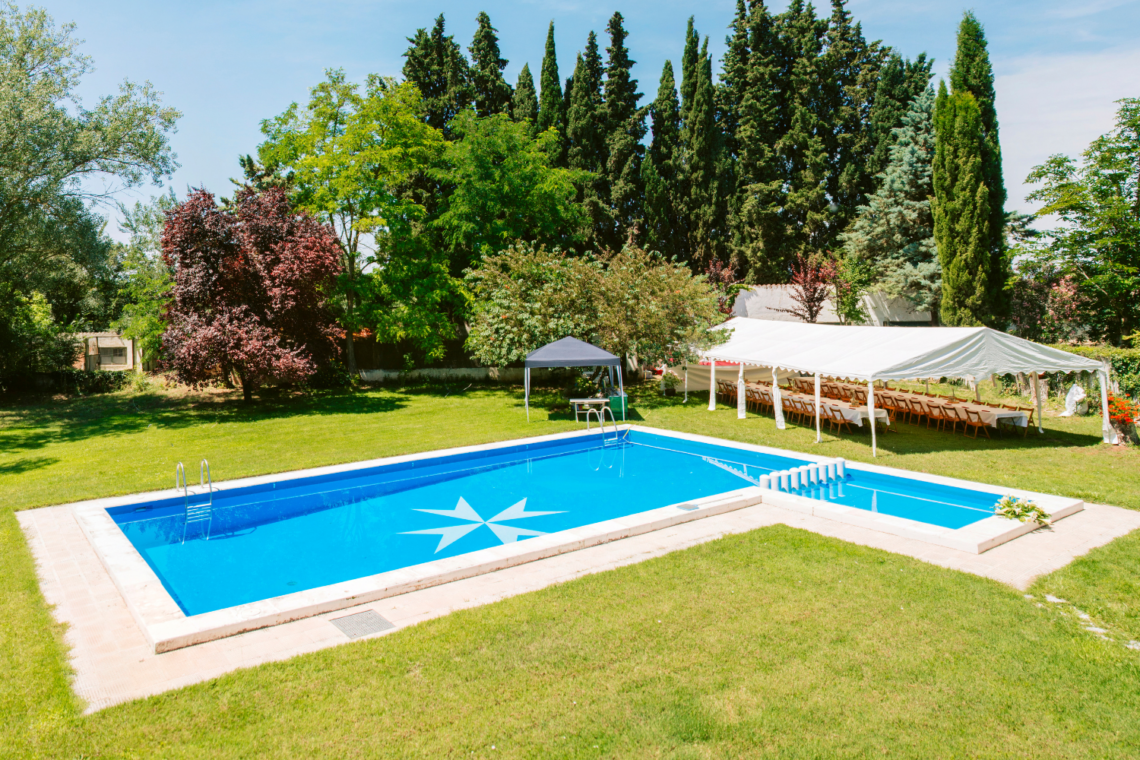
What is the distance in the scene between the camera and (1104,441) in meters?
13.2

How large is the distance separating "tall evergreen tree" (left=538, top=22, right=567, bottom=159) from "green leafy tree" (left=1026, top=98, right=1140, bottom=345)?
2293cm

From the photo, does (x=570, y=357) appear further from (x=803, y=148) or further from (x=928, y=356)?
(x=803, y=148)

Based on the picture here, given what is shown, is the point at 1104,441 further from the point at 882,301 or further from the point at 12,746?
the point at 882,301

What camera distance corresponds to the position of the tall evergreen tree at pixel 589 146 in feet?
117

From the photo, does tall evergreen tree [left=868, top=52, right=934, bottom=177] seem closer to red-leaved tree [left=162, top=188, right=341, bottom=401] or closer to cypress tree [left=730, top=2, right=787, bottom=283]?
cypress tree [left=730, top=2, right=787, bottom=283]

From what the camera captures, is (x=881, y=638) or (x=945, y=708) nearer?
(x=945, y=708)

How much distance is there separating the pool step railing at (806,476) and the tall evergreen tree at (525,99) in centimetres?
2935

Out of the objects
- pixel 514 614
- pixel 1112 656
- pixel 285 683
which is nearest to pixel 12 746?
pixel 285 683

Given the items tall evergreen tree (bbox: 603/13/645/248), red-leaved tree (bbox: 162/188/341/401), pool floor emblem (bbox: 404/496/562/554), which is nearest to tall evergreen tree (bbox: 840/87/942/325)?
tall evergreen tree (bbox: 603/13/645/248)

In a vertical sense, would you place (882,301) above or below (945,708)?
above

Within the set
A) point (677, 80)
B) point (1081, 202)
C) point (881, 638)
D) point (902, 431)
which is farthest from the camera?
point (677, 80)

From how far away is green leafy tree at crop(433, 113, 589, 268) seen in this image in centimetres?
2480

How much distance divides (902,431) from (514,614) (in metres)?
13.2

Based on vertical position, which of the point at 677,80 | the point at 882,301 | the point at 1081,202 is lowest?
the point at 882,301
